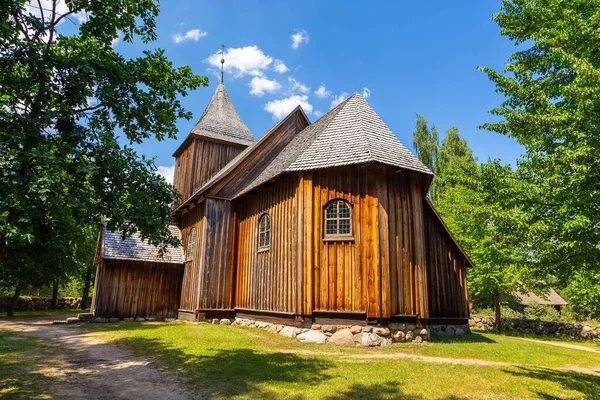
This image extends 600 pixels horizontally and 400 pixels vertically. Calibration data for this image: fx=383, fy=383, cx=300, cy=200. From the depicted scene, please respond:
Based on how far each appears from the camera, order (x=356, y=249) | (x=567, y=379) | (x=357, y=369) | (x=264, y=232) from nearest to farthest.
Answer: (x=357, y=369)
(x=567, y=379)
(x=356, y=249)
(x=264, y=232)

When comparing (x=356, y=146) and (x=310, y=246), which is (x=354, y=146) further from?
(x=310, y=246)

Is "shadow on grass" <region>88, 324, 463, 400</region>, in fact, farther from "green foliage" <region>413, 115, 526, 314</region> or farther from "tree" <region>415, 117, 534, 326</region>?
"green foliage" <region>413, 115, 526, 314</region>

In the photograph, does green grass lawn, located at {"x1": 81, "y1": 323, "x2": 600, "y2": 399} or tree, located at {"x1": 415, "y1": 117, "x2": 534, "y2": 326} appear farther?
tree, located at {"x1": 415, "y1": 117, "x2": 534, "y2": 326}

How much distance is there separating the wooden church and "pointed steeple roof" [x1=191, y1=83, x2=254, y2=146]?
13.9 feet

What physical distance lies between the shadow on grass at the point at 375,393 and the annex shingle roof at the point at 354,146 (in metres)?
7.65

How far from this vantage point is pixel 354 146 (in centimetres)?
1392

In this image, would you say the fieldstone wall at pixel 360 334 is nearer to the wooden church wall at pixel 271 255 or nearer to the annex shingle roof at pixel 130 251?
the wooden church wall at pixel 271 255

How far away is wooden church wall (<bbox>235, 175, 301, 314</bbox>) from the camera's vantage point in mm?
14078

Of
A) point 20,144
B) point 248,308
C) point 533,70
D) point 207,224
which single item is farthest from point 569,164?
point 207,224

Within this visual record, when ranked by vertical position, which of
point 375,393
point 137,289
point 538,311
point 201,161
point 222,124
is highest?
point 222,124

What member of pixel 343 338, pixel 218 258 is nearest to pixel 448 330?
pixel 343 338

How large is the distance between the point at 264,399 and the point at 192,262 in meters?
14.0

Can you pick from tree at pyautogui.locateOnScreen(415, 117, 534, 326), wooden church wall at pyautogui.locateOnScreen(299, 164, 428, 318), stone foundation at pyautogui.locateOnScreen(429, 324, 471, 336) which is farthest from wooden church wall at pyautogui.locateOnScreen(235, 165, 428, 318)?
stone foundation at pyautogui.locateOnScreen(429, 324, 471, 336)

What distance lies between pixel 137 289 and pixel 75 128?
1428 centimetres
